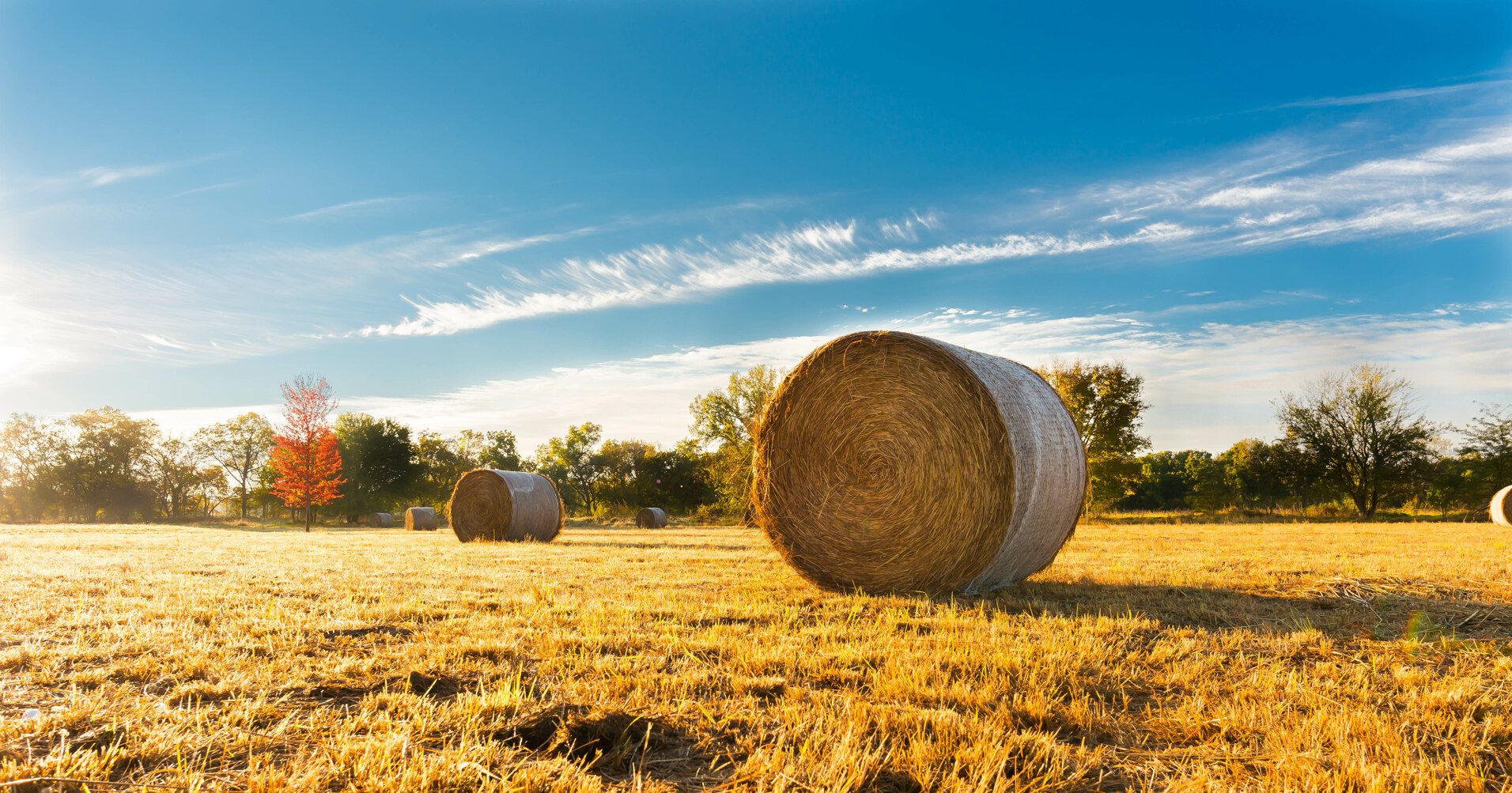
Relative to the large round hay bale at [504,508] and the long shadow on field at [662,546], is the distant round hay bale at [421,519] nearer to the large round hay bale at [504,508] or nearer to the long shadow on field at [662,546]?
the large round hay bale at [504,508]

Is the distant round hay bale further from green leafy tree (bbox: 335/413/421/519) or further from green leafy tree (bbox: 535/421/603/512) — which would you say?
green leafy tree (bbox: 535/421/603/512)

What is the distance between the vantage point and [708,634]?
416 cm

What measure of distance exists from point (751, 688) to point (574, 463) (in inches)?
2267

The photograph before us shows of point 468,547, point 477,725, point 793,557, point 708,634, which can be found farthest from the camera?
point 468,547

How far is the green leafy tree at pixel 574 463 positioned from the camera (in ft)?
189

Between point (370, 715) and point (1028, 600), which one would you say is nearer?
point (370, 715)

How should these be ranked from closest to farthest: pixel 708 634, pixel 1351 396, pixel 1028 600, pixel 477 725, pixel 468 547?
1. pixel 477 725
2. pixel 708 634
3. pixel 1028 600
4. pixel 468 547
5. pixel 1351 396

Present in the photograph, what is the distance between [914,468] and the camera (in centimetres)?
645

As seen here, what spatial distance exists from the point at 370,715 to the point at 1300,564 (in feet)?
30.9

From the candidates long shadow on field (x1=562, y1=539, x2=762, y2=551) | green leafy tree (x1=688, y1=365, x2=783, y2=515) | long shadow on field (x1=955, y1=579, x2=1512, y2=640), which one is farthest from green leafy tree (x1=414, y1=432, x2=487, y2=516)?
long shadow on field (x1=955, y1=579, x2=1512, y2=640)

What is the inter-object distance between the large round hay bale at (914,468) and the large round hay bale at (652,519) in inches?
741

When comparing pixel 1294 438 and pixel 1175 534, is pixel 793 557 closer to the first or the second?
pixel 1175 534

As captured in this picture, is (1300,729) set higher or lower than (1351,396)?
lower

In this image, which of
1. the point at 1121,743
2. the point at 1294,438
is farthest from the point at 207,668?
the point at 1294,438
